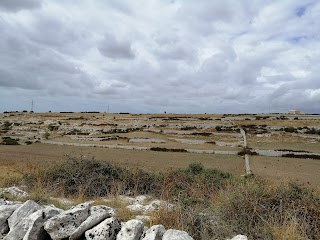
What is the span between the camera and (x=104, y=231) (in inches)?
210

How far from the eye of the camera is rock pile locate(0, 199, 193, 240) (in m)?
5.23

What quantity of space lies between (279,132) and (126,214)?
184ft

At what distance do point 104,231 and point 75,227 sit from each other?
675 millimetres

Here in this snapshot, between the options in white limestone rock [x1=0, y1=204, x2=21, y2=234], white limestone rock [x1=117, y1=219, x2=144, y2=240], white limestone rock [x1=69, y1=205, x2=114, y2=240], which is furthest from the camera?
white limestone rock [x1=0, y1=204, x2=21, y2=234]

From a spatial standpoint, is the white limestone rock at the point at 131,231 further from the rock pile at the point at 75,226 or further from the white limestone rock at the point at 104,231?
the white limestone rock at the point at 104,231

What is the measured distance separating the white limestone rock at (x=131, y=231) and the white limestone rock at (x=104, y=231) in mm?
187

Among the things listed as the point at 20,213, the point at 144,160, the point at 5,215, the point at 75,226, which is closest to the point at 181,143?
the point at 144,160

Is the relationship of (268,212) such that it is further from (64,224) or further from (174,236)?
(64,224)

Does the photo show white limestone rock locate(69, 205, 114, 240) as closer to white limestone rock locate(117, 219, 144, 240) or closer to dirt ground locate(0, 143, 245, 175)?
white limestone rock locate(117, 219, 144, 240)

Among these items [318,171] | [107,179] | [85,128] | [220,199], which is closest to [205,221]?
[220,199]

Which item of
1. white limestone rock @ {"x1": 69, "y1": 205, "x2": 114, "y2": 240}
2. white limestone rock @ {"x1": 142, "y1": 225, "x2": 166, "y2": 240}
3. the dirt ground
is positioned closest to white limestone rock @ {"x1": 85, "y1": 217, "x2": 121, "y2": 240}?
white limestone rock @ {"x1": 69, "y1": 205, "x2": 114, "y2": 240}

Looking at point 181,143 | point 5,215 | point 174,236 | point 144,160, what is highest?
point 174,236

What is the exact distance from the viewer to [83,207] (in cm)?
595

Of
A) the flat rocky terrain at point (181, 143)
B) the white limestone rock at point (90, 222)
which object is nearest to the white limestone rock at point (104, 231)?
the white limestone rock at point (90, 222)
